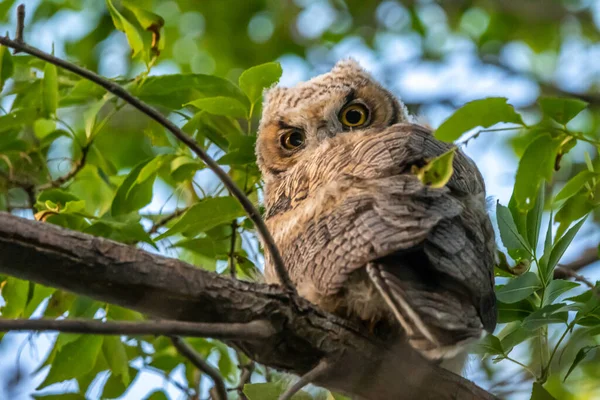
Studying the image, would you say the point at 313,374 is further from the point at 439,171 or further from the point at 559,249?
the point at 559,249

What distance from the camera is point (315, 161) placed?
278 cm

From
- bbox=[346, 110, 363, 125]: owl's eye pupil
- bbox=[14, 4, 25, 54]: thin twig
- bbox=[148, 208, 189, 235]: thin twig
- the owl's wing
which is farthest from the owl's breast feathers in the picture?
bbox=[14, 4, 25, 54]: thin twig

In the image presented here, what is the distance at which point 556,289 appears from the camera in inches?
92.9

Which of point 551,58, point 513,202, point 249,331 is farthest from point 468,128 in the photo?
point 551,58

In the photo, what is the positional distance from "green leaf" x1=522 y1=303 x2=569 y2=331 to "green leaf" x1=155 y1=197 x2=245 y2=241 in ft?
3.35

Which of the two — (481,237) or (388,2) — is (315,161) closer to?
(481,237)

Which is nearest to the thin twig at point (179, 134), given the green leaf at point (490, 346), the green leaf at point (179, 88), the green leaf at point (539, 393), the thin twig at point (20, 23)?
the thin twig at point (20, 23)

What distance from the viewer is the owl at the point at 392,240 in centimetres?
180

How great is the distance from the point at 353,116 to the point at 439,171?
1639 mm

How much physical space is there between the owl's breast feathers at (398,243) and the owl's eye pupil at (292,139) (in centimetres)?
80

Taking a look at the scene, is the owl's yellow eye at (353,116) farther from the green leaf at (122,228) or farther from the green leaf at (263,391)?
the green leaf at (263,391)

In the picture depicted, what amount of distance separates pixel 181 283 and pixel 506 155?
4.77 metres

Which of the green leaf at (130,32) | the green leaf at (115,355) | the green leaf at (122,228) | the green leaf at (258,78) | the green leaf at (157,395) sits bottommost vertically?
the green leaf at (157,395)

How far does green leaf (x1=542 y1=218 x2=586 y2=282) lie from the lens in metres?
2.35
